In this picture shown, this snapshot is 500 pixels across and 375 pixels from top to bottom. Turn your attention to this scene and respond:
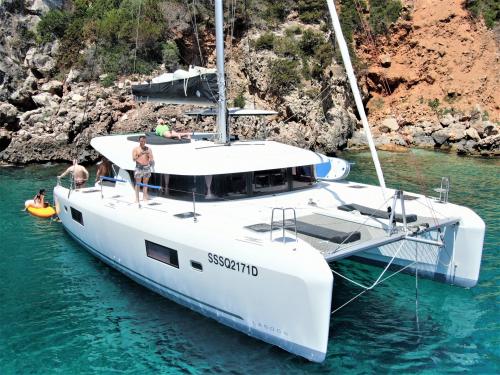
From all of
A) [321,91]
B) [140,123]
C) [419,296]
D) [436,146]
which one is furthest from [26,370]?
[436,146]

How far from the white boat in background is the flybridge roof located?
27 mm

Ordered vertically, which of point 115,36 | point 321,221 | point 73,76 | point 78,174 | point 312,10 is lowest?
point 78,174

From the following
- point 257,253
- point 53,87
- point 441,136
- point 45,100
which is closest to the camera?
point 257,253

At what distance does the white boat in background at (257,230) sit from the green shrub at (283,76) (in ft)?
57.0

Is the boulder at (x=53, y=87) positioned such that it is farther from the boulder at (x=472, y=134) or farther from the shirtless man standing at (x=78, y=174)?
the boulder at (x=472, y=134)

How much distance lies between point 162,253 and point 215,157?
8.11 ft

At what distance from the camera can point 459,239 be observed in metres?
9.15

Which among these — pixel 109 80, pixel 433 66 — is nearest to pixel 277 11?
pixel 109 80

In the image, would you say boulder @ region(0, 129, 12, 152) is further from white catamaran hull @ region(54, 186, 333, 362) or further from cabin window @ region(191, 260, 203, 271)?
cabin window @ region(191, 260, 203, 271)

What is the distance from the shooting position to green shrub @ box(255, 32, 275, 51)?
1212 inches

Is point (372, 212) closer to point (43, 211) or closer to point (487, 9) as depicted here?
point (43, 211)

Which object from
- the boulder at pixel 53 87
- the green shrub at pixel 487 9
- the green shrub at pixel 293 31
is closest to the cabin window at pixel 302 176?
the boulder at pixel 53 87

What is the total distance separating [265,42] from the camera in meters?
30.8

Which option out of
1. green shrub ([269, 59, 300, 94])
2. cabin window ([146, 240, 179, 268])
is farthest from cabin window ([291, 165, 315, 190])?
green shrub ([269, 59, 300, 94])
